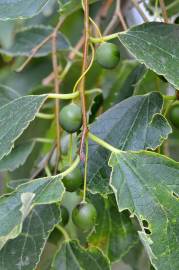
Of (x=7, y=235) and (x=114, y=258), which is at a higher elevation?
(x=7, y=235)

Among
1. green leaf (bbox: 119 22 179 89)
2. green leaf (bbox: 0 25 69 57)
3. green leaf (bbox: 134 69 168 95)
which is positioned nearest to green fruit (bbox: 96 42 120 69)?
green leaf (bbox: 119 22 179 89)

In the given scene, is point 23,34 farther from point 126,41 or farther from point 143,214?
point 143,214

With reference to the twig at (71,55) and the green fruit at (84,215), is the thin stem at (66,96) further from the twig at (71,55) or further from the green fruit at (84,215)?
the twig at (71,55)

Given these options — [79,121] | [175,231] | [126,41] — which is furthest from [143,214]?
[126,41]

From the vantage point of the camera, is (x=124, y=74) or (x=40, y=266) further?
(x=124, y=74)

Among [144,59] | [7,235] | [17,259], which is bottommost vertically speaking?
[17,259]

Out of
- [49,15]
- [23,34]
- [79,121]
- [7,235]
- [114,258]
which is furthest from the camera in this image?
[49,15]

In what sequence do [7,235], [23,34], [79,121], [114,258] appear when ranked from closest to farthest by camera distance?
[7,235] < [79,121] < [114,258] < [23,34]

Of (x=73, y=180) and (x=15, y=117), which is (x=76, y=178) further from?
(x=15, y=117)

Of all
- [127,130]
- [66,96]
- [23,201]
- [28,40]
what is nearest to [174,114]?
[127,130]

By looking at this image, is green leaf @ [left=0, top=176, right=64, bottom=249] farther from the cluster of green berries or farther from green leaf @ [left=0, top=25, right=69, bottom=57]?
green leaf @ [left=0, top=25, right=69, bottom=57]
